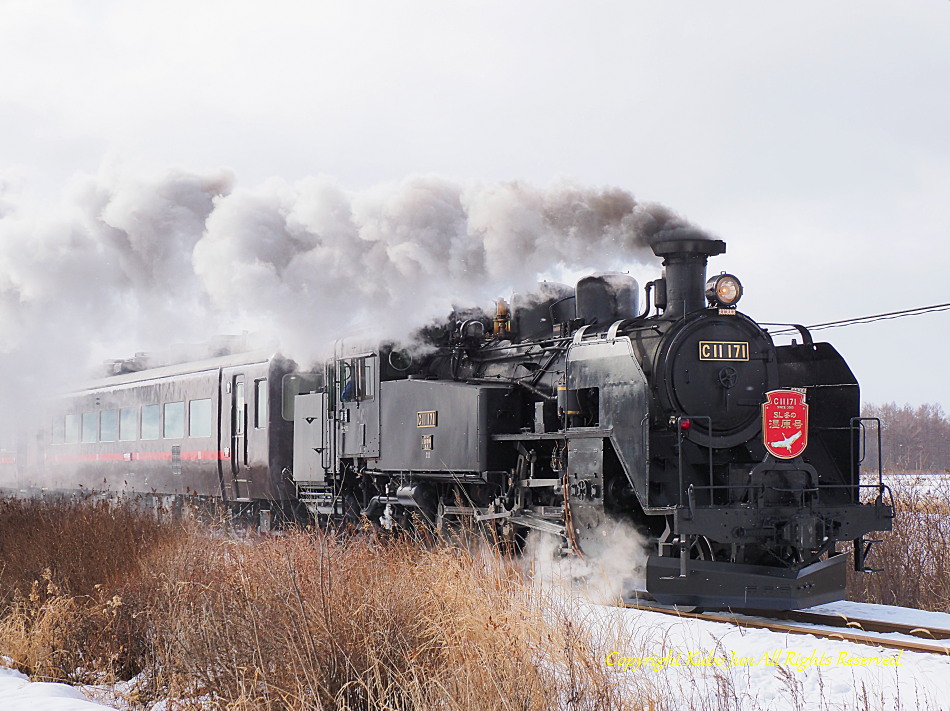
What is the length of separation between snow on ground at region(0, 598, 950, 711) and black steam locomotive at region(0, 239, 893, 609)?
150cm

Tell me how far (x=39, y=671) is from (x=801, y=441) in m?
6.32

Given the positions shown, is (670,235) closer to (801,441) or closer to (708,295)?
(708,295)

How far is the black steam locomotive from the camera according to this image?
27.6ft

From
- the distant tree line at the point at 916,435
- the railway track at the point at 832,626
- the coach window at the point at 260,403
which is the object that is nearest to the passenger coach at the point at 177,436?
the coach window at the point at 260,403

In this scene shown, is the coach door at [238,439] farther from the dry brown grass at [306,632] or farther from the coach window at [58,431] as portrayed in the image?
the coach window at [58,431]

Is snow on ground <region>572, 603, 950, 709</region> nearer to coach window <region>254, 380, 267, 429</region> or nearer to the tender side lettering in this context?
the tender side lettering

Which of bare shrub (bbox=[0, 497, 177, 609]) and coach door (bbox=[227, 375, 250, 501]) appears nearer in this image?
bare shrub (bbox=[0, 497, 177, 609])

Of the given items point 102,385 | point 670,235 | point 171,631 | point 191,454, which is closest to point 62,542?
point 171,631

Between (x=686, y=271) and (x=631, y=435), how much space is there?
1.70 metres

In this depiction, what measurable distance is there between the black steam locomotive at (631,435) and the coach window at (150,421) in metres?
6.52

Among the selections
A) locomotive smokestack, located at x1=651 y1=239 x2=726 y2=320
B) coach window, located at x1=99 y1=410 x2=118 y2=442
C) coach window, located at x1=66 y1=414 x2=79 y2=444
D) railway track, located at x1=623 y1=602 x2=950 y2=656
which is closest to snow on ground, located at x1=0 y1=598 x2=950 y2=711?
railway track, located at x1=623 y1=602 x2=950 y2=656

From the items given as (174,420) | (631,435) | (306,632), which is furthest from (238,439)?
(306,632)

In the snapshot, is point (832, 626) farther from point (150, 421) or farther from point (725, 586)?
point (150, 421)

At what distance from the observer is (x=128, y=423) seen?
63.6ft
